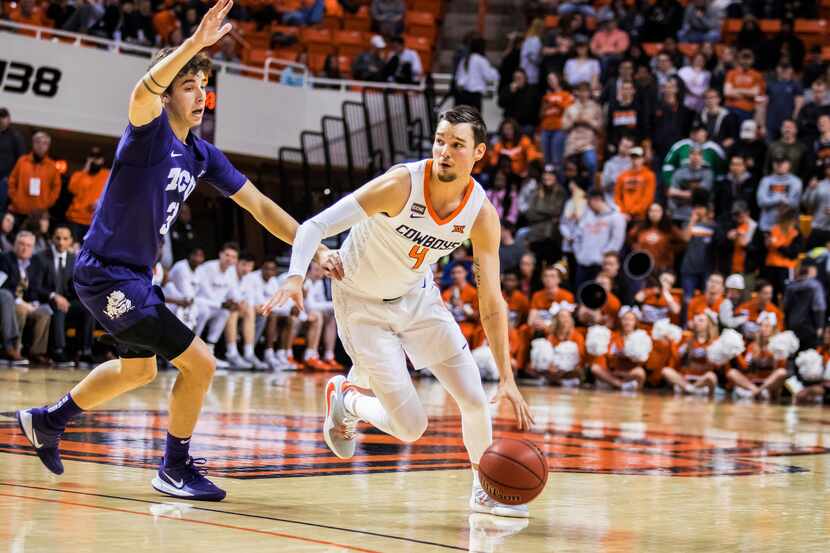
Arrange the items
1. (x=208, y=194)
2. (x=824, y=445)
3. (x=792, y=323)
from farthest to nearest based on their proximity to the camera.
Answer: (x=208, y=194) → (x=792, y=323) → (x=824, y=445)

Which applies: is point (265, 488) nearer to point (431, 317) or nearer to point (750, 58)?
point (431, 317)

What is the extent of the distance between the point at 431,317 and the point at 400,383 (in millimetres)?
354

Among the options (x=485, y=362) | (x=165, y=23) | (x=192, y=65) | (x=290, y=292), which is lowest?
(x=485, y=362)

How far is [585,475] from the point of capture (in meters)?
7.30

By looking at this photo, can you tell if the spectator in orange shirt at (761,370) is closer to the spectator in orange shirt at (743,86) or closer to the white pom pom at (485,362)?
the white pom pom at (485,362)

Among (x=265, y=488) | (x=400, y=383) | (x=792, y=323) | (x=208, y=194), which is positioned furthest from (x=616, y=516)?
(x=208, y=194)

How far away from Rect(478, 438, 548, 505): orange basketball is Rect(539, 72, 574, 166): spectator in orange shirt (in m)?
14.5

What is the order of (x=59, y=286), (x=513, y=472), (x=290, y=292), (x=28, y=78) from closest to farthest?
(x=290, y=292) → (x=513, y=472) → (x=59, y=286) → (x=28, y=78)

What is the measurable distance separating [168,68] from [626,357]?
12850mm

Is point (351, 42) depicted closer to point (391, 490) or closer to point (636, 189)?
point (636, 189)

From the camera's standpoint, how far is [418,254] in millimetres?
6066

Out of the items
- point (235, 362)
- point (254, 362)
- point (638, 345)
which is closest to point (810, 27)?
point (638, 345)

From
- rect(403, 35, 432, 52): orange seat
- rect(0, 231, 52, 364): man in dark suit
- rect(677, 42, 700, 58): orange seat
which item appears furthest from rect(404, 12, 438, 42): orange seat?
rect(0, 231, 52, 364): man in dark suit

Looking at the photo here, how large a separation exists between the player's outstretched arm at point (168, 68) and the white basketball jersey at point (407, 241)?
3.95 ft
